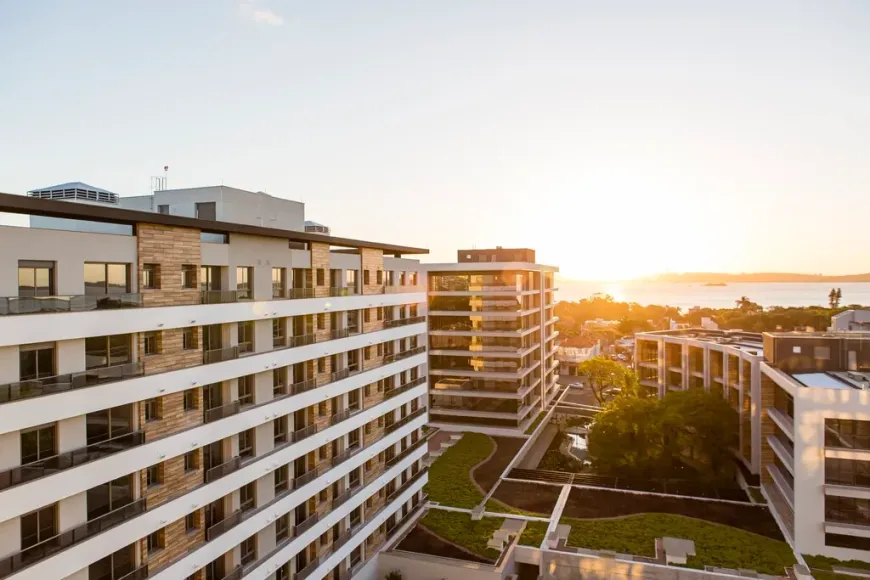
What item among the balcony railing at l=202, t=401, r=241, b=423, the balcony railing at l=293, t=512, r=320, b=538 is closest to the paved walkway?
the balcony railing at l=293, t=512, r=320, b=538

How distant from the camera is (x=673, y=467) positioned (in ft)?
165

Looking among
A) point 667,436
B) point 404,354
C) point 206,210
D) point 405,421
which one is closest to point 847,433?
point 667,436

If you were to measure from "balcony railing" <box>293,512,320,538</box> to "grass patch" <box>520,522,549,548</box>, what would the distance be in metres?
13.6

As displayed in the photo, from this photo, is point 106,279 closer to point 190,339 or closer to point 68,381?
point 68,381

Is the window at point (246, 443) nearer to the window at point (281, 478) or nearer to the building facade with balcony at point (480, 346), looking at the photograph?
the window at point (281, 478)

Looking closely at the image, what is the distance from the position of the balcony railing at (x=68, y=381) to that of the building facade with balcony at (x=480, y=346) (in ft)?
144

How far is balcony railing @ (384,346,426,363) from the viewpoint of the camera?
39.1m

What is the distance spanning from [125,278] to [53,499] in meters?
7.42

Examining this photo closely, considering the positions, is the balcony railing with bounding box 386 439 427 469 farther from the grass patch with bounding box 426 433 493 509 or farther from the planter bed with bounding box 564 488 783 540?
the planter bed with bounding box 564 488 783 540

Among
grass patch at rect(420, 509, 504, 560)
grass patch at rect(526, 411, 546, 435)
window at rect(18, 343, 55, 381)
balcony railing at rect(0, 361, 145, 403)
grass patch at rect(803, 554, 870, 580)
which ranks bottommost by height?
grass patch at rect(420, 509, 504, 560)

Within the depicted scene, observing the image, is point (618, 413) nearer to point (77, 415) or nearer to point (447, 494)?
point (447, 494)

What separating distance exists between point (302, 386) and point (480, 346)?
34.7 m

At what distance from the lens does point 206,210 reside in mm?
31438

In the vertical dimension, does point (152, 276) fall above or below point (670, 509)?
above
